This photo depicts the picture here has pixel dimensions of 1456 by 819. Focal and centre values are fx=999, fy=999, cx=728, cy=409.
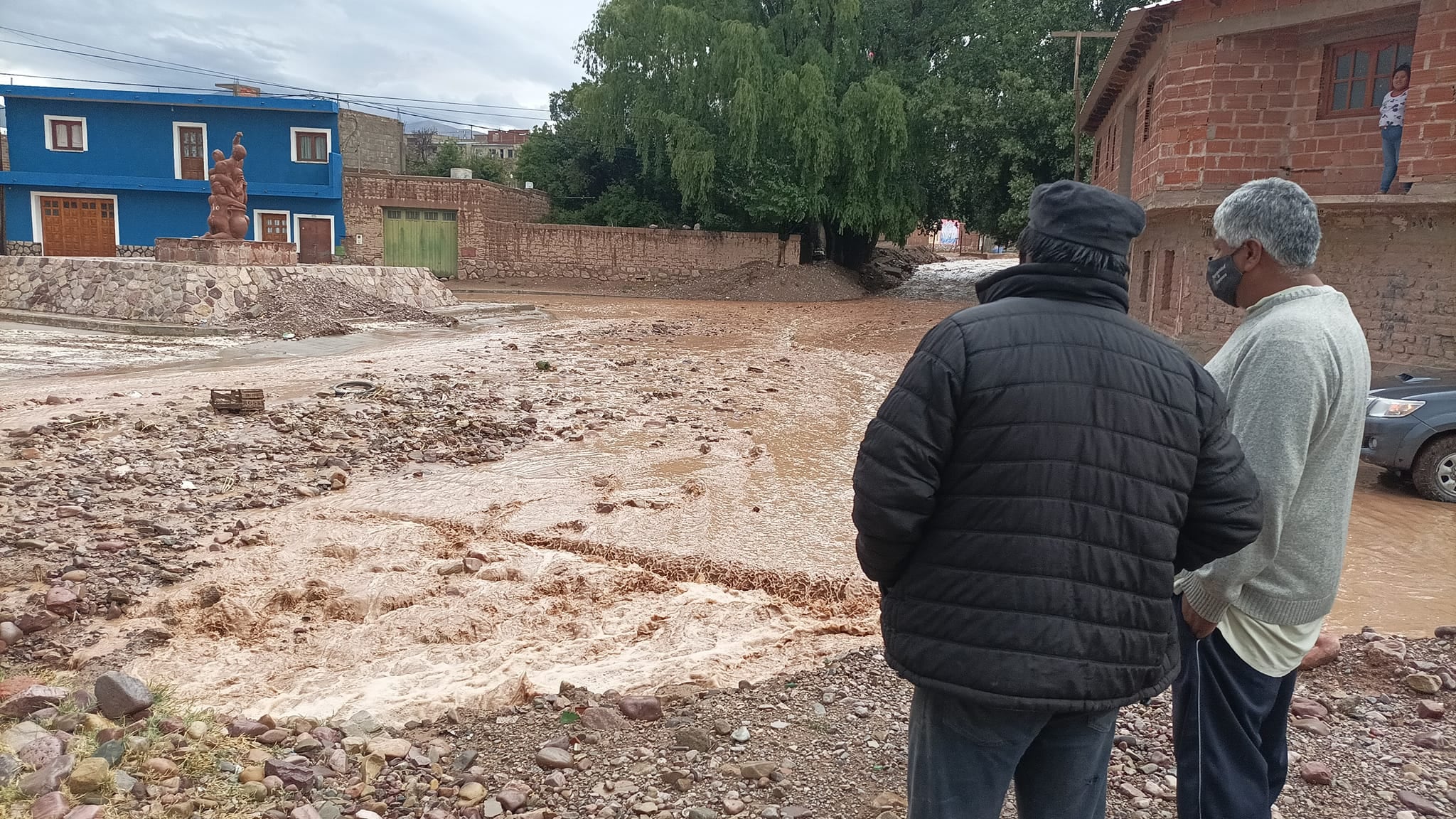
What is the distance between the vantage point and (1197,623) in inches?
101

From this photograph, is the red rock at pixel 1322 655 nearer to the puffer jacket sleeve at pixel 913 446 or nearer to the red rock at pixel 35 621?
the puffer jacket sleeve at pixel 913 446

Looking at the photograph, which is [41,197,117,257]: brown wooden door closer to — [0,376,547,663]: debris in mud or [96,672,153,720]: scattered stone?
[0,376,547,663]: debris in mud

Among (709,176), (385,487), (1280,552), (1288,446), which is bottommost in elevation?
(385,487)

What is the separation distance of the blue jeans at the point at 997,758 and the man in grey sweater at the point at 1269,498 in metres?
0.59

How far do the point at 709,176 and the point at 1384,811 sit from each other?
1120 inches

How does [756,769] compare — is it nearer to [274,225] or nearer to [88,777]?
[88,777]

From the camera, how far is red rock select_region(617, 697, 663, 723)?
3.84 metres

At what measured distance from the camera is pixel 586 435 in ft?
33.5

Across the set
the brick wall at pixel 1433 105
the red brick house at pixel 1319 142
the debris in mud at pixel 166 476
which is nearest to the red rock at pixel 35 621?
the debris in mud at pixel 166 476

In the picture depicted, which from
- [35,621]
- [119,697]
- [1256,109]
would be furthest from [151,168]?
[119,697]

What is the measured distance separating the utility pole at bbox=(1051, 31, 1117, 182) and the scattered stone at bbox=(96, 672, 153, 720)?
21.3 m

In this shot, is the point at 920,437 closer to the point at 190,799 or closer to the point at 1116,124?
the point at 190,799

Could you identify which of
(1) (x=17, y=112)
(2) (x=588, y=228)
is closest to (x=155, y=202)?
(1) (x=17, y=112)

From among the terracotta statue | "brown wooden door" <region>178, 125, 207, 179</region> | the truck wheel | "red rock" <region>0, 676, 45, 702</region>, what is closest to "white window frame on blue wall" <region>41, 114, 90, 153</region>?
"brown wooden door" <region>178, 125, 207, 179</region>
